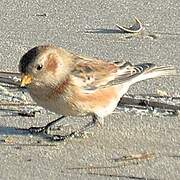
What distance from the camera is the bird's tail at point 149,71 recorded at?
5809 mm

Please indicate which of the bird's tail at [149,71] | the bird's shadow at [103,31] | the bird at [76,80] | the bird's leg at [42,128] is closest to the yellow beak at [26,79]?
the bird at [76,80]

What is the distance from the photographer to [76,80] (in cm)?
549

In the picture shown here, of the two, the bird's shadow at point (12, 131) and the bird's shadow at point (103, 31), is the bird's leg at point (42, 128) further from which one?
the bird's shadow at point (103, 31)

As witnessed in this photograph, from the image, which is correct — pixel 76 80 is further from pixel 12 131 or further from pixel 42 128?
pixel 12 131

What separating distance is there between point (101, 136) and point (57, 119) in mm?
298

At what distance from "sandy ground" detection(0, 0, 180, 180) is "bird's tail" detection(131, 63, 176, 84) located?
9 centimetres

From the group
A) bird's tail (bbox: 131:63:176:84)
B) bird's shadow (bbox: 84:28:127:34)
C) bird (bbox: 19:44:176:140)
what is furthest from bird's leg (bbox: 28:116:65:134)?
bird's shadow (bbox: 84:28:127:34)

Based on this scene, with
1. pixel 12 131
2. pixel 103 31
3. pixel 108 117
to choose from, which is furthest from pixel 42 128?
pixel 103 31

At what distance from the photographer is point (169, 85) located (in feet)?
19.6

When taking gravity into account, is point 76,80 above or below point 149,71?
below

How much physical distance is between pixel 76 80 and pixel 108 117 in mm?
367

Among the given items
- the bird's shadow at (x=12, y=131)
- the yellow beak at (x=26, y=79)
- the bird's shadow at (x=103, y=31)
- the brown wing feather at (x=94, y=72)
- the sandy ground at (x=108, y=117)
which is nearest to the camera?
the sandy ground at (x=108, y=117)

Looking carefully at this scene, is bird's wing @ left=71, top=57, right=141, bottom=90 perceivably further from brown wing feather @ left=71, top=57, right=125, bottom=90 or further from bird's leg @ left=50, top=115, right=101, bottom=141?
bird's leg @ left=50, top=115, right=101, bottom=141

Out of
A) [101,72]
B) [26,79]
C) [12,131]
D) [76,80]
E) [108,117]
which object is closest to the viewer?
[26,79]
